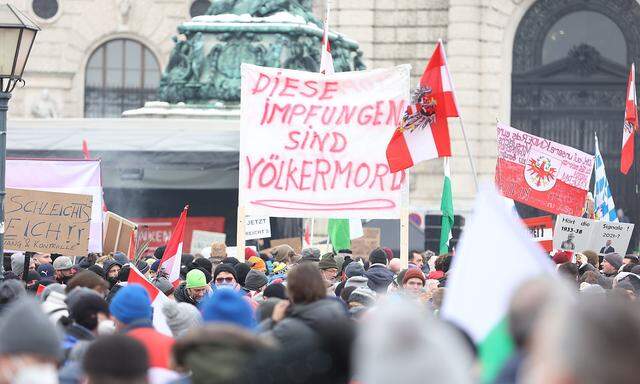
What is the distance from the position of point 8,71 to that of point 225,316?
510 cm

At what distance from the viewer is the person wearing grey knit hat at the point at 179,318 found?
848 centimetres

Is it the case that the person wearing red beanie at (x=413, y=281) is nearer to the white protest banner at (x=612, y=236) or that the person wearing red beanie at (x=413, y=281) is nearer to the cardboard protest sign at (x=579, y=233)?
the cardboard protest sign at (x=579, y=233)

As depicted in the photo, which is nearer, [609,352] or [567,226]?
[609,352]

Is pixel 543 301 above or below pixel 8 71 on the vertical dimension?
below

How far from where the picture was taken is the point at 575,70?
108 feet

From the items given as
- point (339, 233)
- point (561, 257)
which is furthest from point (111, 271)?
point (339, 233)

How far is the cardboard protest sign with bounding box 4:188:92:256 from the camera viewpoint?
45.8ft

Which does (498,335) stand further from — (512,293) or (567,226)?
(567,226)

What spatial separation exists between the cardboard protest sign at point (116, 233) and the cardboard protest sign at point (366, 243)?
598 cm

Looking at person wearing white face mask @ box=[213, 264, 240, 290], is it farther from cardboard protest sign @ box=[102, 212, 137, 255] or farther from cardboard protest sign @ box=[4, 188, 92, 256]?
cardboard protest sign @ box=[102, 212, 137, 255]

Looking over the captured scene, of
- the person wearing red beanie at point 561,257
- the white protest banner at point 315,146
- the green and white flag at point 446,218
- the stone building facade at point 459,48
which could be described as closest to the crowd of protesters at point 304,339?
the white protest banner at point 315,146

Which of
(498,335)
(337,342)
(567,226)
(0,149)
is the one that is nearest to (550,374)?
(498,335)

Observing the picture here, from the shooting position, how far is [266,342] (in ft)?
19.6

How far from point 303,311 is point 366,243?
16413mm
